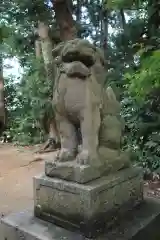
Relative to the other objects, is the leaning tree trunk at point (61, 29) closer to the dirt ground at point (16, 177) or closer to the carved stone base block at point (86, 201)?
the dirt ground at point (16, 177)

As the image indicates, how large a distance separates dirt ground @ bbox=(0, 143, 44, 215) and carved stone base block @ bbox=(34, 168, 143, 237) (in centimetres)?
67

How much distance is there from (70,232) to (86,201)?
0.23 metres

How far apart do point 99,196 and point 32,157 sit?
3506mm

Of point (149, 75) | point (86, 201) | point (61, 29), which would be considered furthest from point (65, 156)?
point (61, 29)

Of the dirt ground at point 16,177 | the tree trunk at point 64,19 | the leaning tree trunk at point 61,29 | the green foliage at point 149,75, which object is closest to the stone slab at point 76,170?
the green foliage at point 149,75

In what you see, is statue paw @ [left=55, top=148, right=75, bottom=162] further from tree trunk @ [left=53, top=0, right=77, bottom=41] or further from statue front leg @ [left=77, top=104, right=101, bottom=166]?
tree trunk @ [left=53, top=0, right=77, bottom=41]

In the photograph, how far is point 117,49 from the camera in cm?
564

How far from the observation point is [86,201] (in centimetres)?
173

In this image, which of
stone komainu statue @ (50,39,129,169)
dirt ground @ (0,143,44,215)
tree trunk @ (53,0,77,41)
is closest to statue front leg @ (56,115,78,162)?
stone komainu statue @ (50,39,129,169)

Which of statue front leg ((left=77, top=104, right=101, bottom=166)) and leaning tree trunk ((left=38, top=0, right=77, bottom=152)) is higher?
leaning tree trunk ((left=38, top=0, right=77, bottom=152))

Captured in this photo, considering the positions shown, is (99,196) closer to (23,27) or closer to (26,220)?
(26,220)

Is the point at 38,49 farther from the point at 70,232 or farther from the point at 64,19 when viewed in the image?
the point at 70,232

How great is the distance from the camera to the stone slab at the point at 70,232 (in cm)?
175

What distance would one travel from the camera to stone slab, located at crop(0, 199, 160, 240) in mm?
1749
